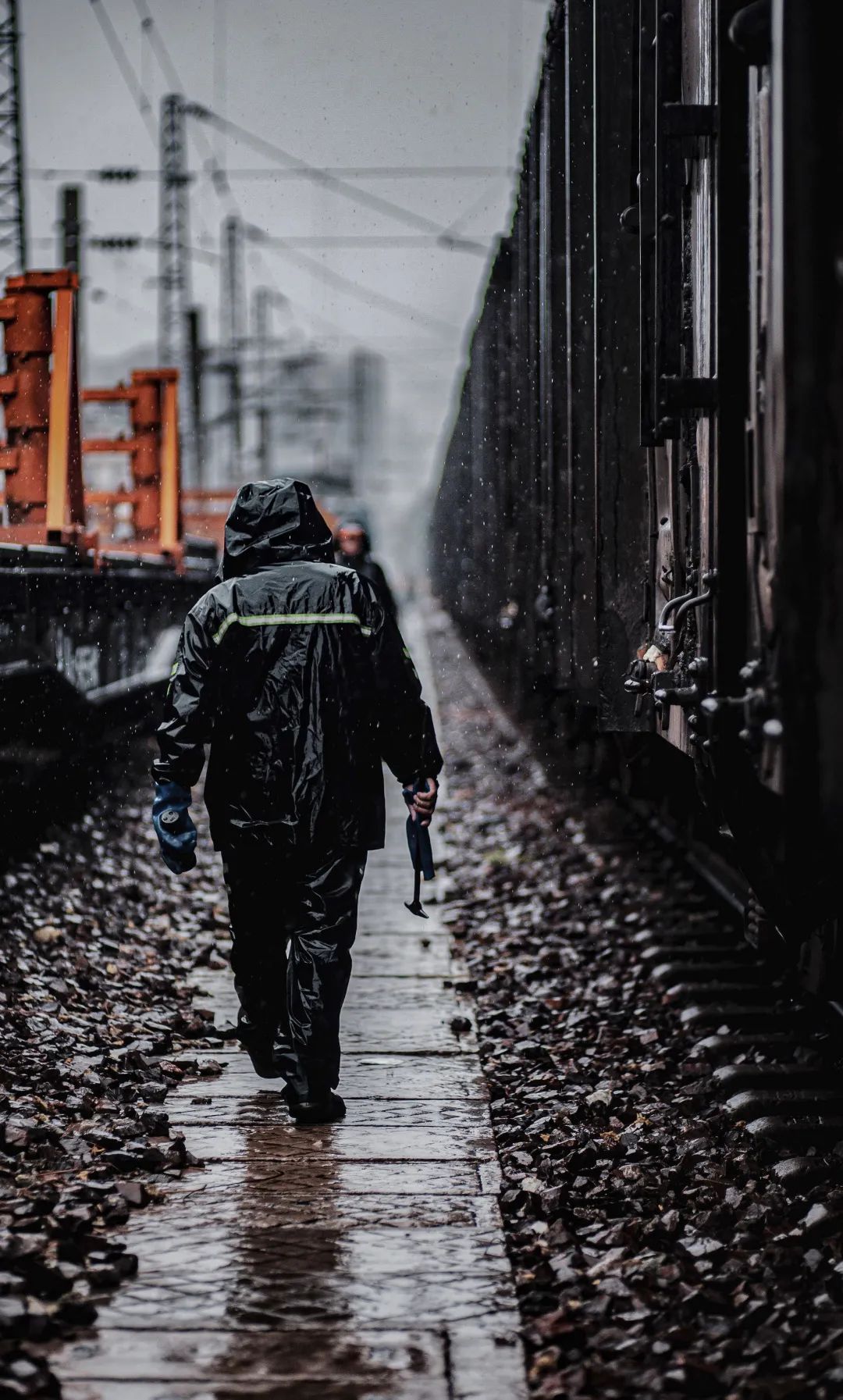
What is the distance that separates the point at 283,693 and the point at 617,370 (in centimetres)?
198

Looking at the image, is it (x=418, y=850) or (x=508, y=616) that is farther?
(x=508, y=616)

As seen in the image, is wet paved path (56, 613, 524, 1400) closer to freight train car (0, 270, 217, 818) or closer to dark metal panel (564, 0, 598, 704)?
dark metal panel (564, 0, 598, 704)

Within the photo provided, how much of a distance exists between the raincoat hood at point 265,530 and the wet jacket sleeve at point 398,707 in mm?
308

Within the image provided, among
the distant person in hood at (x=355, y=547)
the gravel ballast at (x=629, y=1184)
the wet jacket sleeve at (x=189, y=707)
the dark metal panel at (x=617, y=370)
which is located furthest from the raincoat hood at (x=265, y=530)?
the distant person in hood at (x=355, y=547)

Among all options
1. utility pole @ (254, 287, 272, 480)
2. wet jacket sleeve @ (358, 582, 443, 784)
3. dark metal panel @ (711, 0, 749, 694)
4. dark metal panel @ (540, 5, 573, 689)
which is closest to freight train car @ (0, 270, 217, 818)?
dark metal panel @ (540, 5, 573, 689)

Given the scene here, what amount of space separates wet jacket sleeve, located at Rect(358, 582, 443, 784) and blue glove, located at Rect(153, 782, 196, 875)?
631 millimetres

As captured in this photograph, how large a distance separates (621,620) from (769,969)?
1725mm

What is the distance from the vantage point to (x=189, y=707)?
4781 millimetres

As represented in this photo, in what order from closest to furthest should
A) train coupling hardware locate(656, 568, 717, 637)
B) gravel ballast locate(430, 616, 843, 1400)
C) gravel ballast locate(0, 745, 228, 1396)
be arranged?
gravel ballast locate(430, 616, 843, 1400), gravel ballast locate(0, 745, 228, 1396), train coupling hardware locate(656, 568, 717, 637)

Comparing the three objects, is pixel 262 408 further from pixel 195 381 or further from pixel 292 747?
pixel 292 747

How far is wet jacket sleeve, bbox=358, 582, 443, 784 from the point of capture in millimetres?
4965

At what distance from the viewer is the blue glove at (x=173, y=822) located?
4.82 meters

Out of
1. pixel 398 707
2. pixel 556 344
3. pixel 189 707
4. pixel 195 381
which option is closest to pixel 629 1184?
pixel 398 707

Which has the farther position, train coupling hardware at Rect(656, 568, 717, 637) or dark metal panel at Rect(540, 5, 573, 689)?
dark metal panel at Rect(540, 5, 573, 689)
